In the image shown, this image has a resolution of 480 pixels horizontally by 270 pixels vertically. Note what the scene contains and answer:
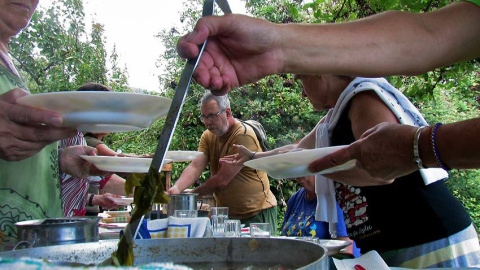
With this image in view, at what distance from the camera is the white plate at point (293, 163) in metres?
1.38

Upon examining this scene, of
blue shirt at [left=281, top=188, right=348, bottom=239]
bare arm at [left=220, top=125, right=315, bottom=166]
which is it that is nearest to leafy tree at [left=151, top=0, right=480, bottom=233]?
blue shirt at [left=281, top=188, right=348, bottom=239]

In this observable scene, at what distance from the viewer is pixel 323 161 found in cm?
141

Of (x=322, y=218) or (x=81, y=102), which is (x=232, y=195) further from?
(x=81, y=102)

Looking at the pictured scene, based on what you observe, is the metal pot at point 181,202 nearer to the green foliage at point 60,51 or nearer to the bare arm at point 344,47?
the bare arm at point 344,47

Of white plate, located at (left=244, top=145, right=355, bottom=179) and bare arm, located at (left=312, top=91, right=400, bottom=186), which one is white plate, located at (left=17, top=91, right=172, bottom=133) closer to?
white plate, located at (left=244, top=145, right=355, bottom=179)

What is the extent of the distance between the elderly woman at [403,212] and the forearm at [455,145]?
17.9 inches

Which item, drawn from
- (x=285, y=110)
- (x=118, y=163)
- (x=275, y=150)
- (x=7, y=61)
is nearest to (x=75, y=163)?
(x=118, y=163)

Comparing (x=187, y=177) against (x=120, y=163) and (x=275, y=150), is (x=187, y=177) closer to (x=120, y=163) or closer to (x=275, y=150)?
(x=275, y=150)

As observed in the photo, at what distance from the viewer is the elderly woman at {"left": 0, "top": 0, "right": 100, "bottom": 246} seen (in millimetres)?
1221

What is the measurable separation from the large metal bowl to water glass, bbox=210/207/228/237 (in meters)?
1.84

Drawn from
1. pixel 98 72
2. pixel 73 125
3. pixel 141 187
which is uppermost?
pixel 98 72

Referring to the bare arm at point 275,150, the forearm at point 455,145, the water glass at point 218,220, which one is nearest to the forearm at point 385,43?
the forearm at point 455,145

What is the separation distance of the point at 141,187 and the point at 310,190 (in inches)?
132

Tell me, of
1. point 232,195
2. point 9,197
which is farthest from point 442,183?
point 232,195
